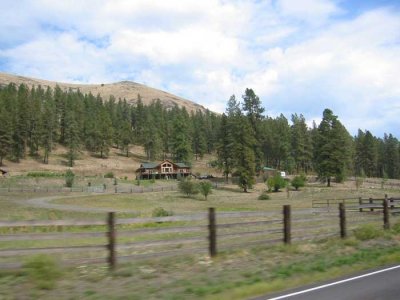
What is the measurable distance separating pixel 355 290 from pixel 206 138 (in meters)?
166

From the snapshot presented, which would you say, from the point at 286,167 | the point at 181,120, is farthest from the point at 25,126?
the point at 286,167

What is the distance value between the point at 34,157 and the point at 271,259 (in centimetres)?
12789

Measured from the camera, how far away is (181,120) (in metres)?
129

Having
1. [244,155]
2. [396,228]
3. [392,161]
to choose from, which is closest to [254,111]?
[244,155]

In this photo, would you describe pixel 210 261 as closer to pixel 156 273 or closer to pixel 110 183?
pixel 156 273

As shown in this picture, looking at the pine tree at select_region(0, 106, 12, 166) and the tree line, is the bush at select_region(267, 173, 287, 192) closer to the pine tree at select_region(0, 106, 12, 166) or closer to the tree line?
the tree line

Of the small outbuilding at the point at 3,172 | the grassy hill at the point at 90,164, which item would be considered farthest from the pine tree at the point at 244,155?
the small outbuilding at the point at 3,172

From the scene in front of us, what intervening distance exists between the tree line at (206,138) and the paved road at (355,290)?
7697cm

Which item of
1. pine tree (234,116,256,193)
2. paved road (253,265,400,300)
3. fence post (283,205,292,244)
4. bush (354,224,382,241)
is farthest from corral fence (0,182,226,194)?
paved road (253,265,400,300)

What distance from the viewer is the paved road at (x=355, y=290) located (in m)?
8.80

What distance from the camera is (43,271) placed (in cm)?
959

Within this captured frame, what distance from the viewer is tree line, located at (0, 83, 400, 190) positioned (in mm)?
91062

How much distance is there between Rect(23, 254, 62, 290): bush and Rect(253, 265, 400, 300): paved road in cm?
426

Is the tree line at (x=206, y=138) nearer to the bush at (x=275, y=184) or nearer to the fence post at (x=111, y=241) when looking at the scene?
the bush at (x=275, y=184)
